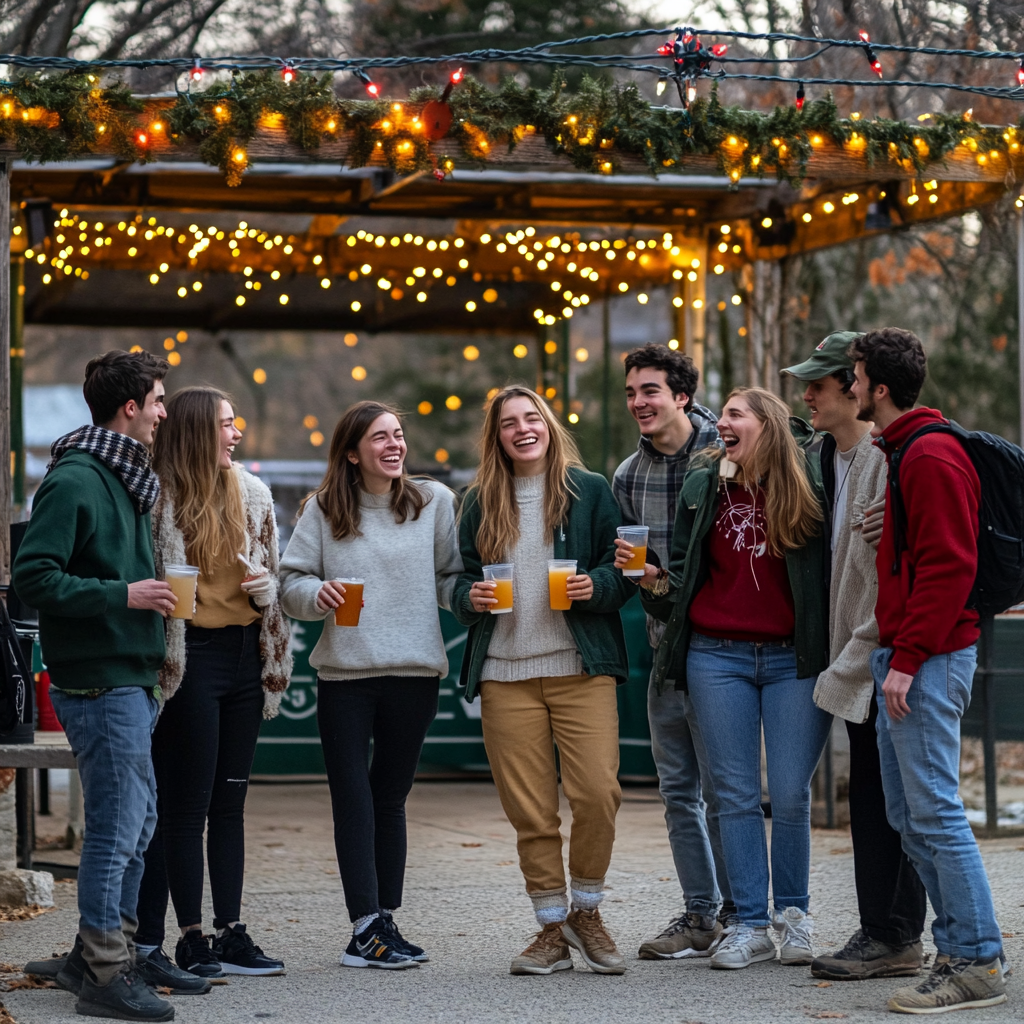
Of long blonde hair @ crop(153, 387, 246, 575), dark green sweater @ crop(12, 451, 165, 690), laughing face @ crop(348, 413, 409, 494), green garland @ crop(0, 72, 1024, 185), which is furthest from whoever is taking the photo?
green garland @ crop(0, 72, 1024, 185)

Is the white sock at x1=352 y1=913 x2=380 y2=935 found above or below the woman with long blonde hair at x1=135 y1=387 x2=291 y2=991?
below

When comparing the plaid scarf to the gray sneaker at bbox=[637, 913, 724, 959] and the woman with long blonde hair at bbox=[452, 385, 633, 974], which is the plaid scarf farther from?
the gray sneaker at bbox=[637, 913, 724, 959]

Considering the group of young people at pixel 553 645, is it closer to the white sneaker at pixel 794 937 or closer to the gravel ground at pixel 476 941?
the white sneaker at pixel 794 937

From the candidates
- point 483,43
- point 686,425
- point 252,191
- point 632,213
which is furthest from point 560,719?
point 483,43

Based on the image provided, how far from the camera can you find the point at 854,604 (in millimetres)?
4605

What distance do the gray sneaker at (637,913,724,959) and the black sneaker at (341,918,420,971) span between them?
824 millimetres

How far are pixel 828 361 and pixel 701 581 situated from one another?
0.83 meters

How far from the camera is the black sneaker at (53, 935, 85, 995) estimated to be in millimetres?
4535

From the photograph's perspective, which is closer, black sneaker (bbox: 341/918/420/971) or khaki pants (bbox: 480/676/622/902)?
khaki pants (bbox: 480/676/622/902)

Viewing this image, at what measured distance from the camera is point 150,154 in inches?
279

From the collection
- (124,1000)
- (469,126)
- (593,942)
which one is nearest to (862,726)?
(593,942)

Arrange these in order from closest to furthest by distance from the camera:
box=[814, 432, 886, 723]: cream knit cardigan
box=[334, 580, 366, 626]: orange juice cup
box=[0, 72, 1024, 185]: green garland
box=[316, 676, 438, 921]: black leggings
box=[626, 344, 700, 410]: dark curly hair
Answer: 1. box=[814, 432, 886, 723]: cream knit cardigan
2. box=[334, 580, 366, 626]: orange juice cup
3. box=[316, 676, 438, 921]: black leggings
4. box=[626, 344, 700, 410]: dark curly hair
5. box=[0, 72, 1024, 185]: green garland

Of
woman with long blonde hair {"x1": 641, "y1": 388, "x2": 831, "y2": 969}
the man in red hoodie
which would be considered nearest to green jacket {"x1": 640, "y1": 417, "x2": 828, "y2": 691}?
woman with long blonde hair {"x1": 641, "y1": 388, "x2": 831, "y2": 969}

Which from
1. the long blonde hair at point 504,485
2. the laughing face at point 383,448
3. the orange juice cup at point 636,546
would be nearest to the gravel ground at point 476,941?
the orange juice cup at point 636,546
